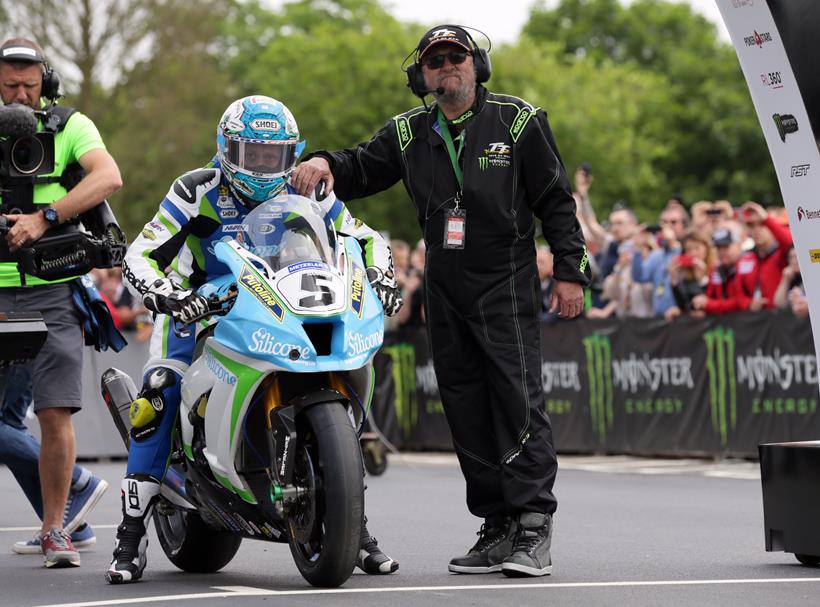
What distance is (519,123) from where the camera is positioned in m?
7.43

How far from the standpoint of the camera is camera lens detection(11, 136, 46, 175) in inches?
323

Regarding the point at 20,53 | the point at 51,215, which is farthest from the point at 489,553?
the point at 20,53

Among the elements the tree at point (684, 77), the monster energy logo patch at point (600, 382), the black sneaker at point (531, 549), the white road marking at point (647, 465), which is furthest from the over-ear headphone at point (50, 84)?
the tree at point (684, 77)

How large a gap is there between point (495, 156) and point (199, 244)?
133 cm

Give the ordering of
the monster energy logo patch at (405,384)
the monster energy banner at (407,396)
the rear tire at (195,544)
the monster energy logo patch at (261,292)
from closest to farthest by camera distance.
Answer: the monster energy logo patch at (261,292) → the rear tire at (195,544) → the monster energy banner at (407,396) → the monster energy logo patch at (405,384)

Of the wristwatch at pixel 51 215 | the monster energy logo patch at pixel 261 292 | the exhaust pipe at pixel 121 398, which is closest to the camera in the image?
the monster energy logo patch at pixel 261 292

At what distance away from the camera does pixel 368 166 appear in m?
7.80

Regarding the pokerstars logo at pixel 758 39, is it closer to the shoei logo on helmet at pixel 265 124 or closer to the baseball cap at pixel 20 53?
the shoei logo on helmet at pixel 265 124

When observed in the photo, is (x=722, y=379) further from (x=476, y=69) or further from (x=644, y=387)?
(x=476, y=69)

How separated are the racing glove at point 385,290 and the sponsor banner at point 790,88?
1728 mm

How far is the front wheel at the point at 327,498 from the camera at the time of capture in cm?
618

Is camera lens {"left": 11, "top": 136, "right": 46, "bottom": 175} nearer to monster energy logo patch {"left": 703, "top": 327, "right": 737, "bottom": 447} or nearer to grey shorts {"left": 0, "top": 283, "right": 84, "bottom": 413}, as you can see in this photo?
grey shorts {"left": 0, "top": 283, "right": 84, "bottom": 413}

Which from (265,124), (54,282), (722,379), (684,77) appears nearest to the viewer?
(265,124)

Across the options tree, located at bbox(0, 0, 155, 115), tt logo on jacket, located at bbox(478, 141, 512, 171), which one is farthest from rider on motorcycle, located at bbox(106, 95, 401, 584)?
tree, located at bbox(0, 0, 155, 115)
